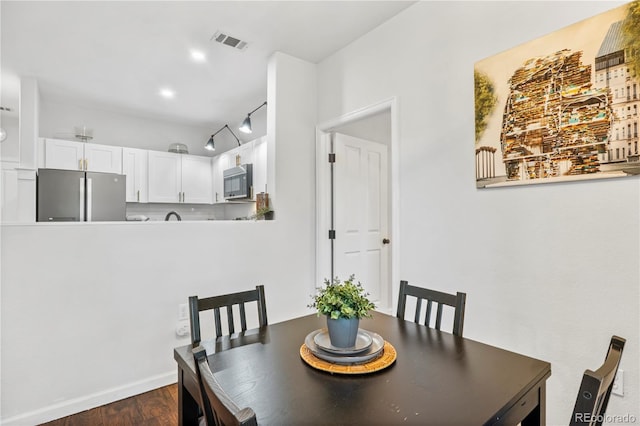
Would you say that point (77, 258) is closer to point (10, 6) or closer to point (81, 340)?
point (81, 340)

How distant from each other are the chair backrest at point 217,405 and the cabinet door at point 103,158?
4.36m

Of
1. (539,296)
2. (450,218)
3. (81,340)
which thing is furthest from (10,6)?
(539,296)

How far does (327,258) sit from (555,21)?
244cm

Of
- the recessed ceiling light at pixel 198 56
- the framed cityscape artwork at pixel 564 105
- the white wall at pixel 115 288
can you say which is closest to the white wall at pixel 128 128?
the recessed ceiling light at pixel 198 56

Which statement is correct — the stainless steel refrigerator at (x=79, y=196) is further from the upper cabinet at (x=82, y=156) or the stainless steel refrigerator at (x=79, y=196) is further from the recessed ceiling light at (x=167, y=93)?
the recessed ceiling light at (x=167, y=93)

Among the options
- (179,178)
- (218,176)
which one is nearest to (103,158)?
(179,178)

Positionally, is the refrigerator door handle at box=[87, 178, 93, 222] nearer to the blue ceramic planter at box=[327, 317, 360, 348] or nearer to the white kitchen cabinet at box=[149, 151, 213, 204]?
the white kitchen cabinet at box=[149, 151, 213, 204]

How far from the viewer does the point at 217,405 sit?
697 mm

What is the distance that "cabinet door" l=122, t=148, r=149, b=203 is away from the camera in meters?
4.46

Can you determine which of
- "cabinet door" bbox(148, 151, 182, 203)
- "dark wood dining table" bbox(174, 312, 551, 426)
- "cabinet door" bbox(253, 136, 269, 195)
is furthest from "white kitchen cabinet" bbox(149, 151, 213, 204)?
"dark wood dining table" bbox(174, 312, 551, 426)

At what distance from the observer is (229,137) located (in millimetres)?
5496

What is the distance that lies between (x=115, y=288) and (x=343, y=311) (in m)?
1.88

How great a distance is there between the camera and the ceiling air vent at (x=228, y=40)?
2.75m

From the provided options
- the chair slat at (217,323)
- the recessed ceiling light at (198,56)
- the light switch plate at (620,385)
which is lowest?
the light switch plate at (620,385)
